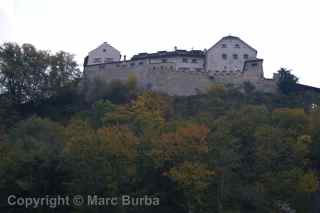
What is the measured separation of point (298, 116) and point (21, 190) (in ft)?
70.4

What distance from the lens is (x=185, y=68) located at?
68375mm

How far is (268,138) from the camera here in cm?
4700

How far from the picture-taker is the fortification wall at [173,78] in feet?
206

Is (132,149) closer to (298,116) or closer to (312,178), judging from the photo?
(312,178)

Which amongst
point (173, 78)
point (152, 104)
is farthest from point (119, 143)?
point (173, 78)

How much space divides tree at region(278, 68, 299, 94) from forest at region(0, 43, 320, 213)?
20.6ft

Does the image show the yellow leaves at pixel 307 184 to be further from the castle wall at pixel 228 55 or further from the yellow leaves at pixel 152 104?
the castle wall at pixel 228 55

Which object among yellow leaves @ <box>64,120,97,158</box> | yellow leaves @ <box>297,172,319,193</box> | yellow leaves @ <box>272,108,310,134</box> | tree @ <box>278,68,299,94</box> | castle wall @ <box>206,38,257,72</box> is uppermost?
castle wall @ <box>206,38,257,72</box>

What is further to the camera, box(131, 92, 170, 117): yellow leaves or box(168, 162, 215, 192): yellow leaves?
box(131, 92, 170, 117): yellow leaves

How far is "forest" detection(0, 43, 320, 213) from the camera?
42406 mm

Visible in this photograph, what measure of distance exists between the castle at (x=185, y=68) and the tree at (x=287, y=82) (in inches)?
27.3

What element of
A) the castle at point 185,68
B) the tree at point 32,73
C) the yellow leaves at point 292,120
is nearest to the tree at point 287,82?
the castle at point 185,68

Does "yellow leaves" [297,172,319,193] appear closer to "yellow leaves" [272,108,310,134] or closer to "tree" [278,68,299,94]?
"yellow leaves" [272,108,310,134]

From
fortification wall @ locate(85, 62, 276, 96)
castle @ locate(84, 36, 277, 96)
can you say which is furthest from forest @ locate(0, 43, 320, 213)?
castle @ locate(84, 36, 277, 96)
